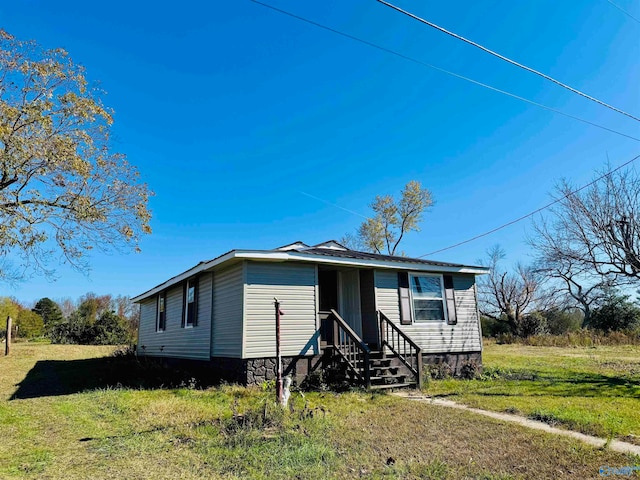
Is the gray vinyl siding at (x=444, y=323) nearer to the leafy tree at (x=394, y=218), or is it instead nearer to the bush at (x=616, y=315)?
the leafy tree at (x=394, y=218)

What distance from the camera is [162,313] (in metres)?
14.8

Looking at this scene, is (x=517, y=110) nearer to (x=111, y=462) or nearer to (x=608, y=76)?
(x=608, y=76)

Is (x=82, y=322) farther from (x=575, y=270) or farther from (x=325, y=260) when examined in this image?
Result: (x=575, y=270)

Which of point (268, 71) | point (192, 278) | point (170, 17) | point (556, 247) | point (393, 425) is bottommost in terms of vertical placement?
point (393, 425)

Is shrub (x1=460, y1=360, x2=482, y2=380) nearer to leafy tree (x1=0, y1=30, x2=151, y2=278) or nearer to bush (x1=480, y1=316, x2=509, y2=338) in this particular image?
leafy tree (x1=0, y1=30, x2=151, y2=278)

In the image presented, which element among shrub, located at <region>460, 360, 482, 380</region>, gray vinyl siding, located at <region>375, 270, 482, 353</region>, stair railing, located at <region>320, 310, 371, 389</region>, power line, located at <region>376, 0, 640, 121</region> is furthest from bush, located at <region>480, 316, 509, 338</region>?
power line, located at <region>376, 0, 640, 121</region>

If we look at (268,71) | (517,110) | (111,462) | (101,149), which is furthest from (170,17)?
(517,110)

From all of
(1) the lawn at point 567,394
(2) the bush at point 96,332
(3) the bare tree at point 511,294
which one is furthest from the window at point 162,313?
(3) the bare tree at point 511,294

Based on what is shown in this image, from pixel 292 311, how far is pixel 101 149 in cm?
696

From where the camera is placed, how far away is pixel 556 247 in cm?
1530

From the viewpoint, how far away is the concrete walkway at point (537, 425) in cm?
428

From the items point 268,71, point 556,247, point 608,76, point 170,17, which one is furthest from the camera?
point 556,247

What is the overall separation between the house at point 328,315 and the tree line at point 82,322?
34.3 feet

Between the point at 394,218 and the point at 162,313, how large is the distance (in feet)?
62.2
